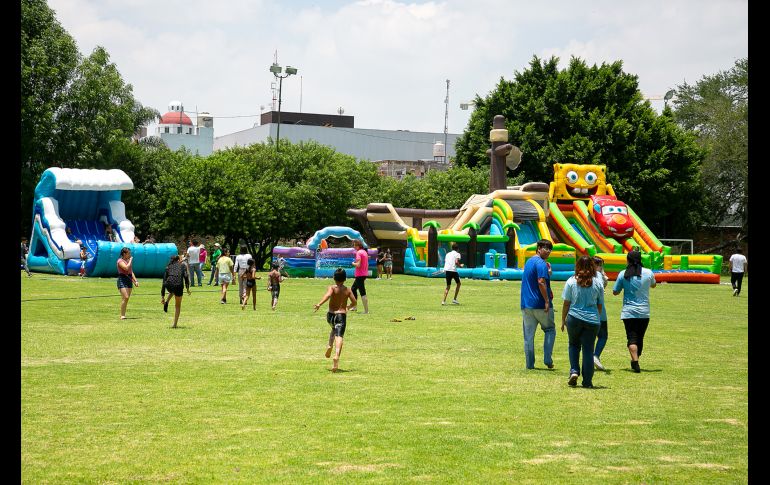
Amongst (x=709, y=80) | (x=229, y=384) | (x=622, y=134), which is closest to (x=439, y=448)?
(x=229, y=384)

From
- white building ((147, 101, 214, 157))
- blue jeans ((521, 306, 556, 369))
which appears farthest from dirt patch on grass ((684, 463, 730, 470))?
white building ((147, 101, 214, 157))

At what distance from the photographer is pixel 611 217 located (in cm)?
4491

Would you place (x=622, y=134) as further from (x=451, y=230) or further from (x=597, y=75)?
(x=451, y=230)

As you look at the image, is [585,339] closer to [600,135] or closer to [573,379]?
[573,379]

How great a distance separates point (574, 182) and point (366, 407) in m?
37.6

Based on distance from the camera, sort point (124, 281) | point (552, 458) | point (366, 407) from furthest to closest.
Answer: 1. point (124, 281)
2. point (366, 407)
3. point (552, 458)

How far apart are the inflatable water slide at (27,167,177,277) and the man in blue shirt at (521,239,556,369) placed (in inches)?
939

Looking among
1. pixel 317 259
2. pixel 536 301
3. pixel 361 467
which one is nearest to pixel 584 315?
pixel 536 301

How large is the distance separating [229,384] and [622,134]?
4883 cm

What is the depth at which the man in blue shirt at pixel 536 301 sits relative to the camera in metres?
14.0

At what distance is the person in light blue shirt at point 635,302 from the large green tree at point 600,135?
4376 cm

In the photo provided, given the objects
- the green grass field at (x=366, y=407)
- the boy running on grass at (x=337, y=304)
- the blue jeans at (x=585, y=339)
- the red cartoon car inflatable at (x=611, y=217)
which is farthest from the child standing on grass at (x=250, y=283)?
the red cartoon car inflatable at (x=611, y=217)

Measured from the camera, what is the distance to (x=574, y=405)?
36.9ft

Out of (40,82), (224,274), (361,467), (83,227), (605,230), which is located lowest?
(361,467)
